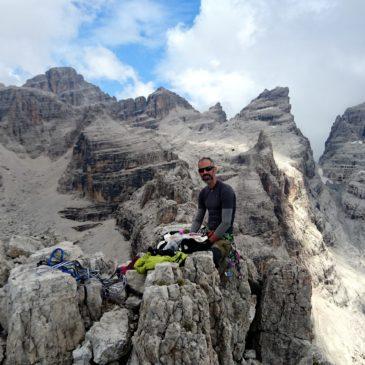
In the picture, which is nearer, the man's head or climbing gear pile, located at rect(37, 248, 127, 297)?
climbing gear pile, located at rect(37, 248, 127, 297)

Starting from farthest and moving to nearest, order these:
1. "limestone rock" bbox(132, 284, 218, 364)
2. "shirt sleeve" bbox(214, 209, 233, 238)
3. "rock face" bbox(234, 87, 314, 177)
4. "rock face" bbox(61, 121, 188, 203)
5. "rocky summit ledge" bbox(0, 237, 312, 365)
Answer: "rock face" bbox(234, 87, 314, 177)
"rock face" bbox(61, 121, 188, 203)
"shirt sleeve" bbox(214, 209, 233, 238)
"rocky summit ledge" bbox(0, 237, 312, 365)
"limestone rock" bbox(132, 284, 218, 364)

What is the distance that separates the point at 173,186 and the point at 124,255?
1707cm

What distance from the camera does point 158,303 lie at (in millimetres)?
8586

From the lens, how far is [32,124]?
16512 cm

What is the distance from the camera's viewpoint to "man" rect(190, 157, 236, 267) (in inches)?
428

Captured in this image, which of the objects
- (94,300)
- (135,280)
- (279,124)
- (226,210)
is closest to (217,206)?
(226,210)

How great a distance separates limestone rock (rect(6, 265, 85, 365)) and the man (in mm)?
4317

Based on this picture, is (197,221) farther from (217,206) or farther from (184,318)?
(184,318)

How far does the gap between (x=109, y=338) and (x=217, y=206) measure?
5042 mm

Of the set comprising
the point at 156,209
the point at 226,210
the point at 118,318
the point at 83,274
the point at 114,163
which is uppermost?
the point at 114,163

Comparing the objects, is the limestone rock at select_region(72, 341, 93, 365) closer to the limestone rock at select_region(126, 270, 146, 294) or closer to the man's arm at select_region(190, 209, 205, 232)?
the limestone rock at select_region(126, 270, 146, 294)

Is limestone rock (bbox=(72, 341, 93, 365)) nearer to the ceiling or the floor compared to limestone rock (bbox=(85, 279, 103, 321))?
nearer to the floor

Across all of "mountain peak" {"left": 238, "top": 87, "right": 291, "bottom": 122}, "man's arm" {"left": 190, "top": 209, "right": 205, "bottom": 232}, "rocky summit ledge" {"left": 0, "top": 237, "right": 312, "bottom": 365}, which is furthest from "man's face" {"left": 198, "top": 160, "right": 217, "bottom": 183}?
"mountain peak" {"left": 238, "top": 87, "right": 291, "bottom": 122}

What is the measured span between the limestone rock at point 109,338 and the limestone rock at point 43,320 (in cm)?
58
